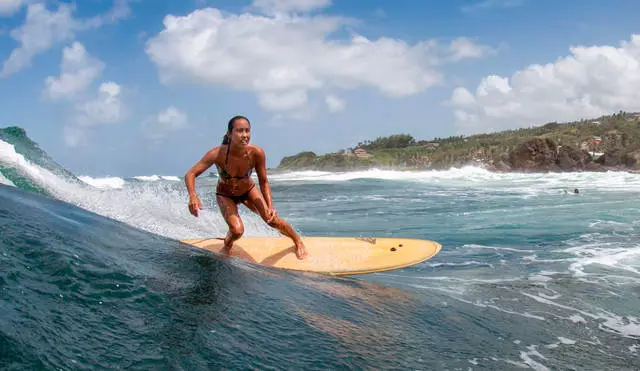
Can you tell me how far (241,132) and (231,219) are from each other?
4.07ft

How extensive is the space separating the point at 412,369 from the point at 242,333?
1.10 metres

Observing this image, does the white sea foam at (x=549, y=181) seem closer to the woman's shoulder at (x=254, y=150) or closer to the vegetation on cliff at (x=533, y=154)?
the vegetation on cliff at (x=533, y=154)

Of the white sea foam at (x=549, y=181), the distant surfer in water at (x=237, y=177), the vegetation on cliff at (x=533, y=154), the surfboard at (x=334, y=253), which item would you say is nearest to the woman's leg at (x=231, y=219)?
the distant surfer in water at (x=237, y=177)

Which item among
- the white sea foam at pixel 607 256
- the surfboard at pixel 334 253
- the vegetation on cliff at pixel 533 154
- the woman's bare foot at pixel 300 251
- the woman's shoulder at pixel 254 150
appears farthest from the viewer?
the vegetation on cliff at pixel 533 154

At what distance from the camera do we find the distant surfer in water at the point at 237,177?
18.4 feet

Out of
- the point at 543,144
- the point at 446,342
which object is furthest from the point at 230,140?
the point at 543,144

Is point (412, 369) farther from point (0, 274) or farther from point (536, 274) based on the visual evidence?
point (536, 274)

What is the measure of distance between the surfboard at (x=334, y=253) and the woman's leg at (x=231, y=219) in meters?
0.23

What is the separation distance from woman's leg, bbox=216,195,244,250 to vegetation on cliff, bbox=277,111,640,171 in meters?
52.0

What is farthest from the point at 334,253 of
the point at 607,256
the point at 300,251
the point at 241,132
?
the point at 607,256

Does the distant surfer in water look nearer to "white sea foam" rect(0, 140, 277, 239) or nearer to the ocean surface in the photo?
the ocean surface

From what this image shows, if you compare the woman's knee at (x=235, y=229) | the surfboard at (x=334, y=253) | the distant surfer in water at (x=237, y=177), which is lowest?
the surfboard at (x=334, y=253)

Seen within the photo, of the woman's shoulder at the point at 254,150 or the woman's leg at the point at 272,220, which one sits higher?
the woman's shoulder at the point at 254,150

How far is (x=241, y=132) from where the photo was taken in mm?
5539
